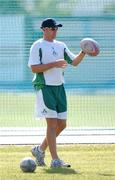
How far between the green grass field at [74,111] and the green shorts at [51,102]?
413 cm

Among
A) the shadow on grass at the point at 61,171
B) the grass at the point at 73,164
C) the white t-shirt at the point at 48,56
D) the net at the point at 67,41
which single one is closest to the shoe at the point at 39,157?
the grass at the point at 73,164

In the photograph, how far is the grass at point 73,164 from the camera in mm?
9242

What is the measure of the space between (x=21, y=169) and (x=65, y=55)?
5.05 ft

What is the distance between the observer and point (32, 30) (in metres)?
14.2

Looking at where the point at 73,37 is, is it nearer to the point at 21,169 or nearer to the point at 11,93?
the point at 11,93

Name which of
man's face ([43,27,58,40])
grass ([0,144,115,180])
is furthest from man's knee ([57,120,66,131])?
man's face ([43,27,58,40])

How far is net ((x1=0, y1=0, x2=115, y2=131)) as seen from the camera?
14.0 m

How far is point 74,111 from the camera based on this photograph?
14445mm

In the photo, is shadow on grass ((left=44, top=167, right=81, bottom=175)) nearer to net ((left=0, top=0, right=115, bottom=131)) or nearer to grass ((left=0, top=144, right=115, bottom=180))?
grass ((left=0, top=144, right=115, bottom=180))

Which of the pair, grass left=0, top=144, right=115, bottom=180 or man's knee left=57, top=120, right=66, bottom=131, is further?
man's knee left=57, top=120, right=66, bottom=131

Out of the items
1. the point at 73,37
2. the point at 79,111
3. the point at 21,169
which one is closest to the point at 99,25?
the point at 73,37

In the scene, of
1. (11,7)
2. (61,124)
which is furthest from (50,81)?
(11,7)

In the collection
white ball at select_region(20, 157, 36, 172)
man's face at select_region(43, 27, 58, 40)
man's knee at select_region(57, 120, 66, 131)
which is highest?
man's face at select_region(43, 27, 58, 40)

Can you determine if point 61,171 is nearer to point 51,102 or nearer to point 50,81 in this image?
point 51,102
